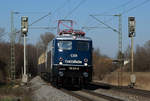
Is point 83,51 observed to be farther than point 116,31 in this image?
No

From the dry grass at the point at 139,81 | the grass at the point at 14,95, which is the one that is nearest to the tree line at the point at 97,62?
the dry grass at the point at 139,81

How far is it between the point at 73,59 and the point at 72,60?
11 centimetres

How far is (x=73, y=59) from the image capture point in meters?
21.3

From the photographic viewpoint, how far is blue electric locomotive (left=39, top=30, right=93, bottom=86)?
68.9 feet

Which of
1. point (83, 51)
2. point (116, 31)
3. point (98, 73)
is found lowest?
point (98, 73)

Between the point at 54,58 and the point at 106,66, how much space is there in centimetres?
3211

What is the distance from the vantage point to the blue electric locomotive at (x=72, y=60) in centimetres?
2102

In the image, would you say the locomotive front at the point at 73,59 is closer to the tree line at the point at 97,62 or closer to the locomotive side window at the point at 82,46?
the locomotive side window at the point at 82,46

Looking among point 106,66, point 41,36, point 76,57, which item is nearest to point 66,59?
point 76,57

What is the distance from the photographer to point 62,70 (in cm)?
2095

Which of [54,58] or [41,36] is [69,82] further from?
[41,36]

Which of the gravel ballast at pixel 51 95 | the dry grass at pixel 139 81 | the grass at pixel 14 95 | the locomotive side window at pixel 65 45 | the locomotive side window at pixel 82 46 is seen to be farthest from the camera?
the dry grass at pixel 139 81

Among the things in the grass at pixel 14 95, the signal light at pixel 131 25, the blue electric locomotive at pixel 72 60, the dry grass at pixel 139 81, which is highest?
the signal light at pixel 131 25

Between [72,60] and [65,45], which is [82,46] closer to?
[65,45]
